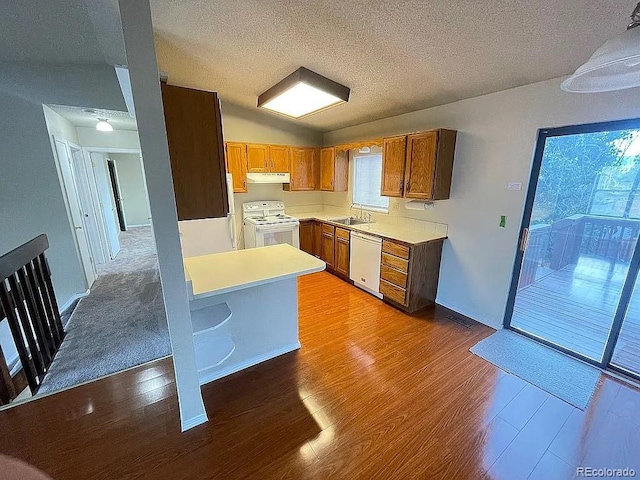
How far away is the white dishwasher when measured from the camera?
3.45 m

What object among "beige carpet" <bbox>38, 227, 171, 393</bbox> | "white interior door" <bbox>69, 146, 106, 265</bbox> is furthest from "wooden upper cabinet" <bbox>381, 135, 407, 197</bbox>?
"white interior door" <bbox>69, 146, 106, 265</bbox>

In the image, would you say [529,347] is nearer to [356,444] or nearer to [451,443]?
[451,443]

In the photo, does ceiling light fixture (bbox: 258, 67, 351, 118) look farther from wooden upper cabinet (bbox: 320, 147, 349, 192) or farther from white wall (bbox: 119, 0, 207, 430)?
white wall (bbox: 119, 0, 207, 430)

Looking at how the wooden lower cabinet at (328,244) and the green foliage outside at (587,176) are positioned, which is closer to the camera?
the green foliage outside at (587,176)

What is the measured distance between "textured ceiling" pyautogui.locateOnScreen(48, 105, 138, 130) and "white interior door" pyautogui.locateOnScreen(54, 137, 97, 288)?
1.33 feet

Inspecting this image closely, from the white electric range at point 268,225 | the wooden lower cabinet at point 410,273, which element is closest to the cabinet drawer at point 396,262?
A: the wooden lower cabinet at point 410,273

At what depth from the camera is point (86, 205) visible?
4305 mm

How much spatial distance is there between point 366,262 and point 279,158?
2.33 meters

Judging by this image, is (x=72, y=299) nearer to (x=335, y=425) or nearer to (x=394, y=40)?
(x=335, y=425)

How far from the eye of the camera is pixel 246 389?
205cm

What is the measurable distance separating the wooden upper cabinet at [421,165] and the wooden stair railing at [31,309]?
370 cm

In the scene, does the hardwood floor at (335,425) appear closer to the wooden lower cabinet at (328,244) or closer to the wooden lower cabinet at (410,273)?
the wooden lower cabinet at (410,273)

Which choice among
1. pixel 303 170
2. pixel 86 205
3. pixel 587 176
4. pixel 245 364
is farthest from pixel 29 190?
pixel 587 176

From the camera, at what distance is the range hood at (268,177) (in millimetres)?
4258
